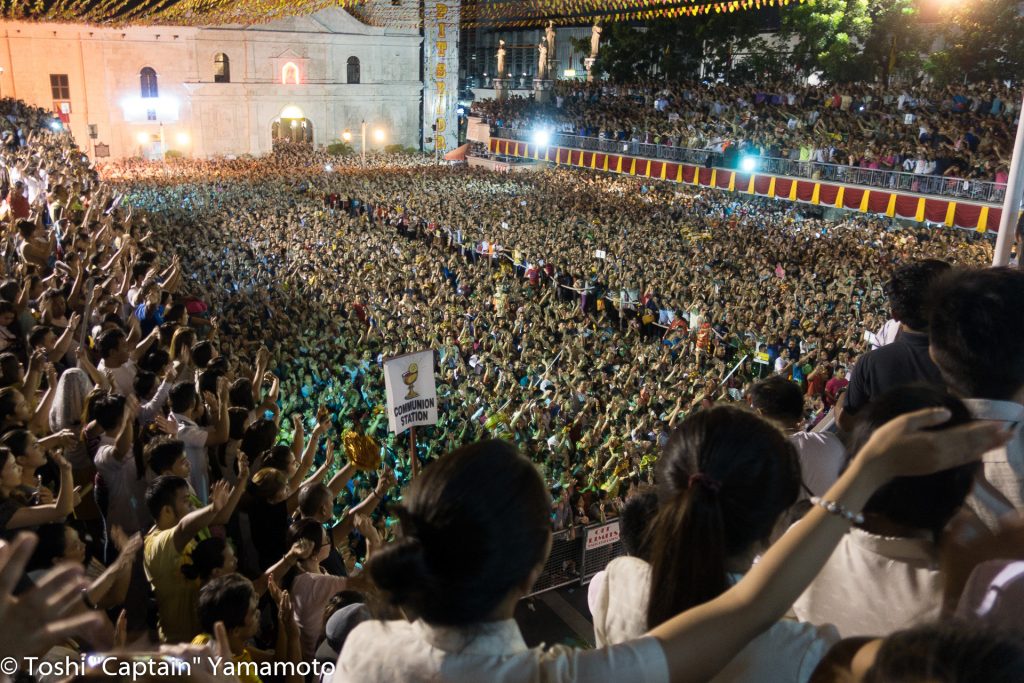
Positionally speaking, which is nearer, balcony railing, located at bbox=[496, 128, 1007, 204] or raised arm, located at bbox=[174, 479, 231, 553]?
raised arm, located at bbox=[174, 479, 231, 553]

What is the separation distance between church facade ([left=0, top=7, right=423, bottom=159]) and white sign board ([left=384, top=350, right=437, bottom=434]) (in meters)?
42.4

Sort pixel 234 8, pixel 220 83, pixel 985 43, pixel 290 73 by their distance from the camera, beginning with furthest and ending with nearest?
pixel 290 73, pixel 220 83, pixel 234 8, pixel 985 43

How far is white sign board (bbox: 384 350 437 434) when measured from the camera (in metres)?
6.30

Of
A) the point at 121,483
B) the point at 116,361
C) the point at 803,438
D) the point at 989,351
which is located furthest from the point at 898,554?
the point at 116,361

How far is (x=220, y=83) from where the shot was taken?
4997cm

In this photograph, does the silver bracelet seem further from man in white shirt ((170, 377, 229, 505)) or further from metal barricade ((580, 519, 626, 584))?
metal barricade ((580, 519, 626, 584))

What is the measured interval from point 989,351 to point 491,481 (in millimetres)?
1645

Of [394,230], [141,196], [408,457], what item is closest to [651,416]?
[408,457]

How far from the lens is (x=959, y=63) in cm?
3017

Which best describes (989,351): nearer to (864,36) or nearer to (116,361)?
(116,361)

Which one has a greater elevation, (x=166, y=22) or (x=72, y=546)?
(x=166, y=22)

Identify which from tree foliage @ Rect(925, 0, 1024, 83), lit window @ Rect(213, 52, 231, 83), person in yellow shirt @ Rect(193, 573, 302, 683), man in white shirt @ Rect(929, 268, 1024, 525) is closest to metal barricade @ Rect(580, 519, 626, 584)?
person in yellow shirt @ Rect(193, 573, 302, 683)

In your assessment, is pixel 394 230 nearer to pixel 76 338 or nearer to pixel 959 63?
pixel 76 338

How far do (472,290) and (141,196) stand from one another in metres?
18.4
